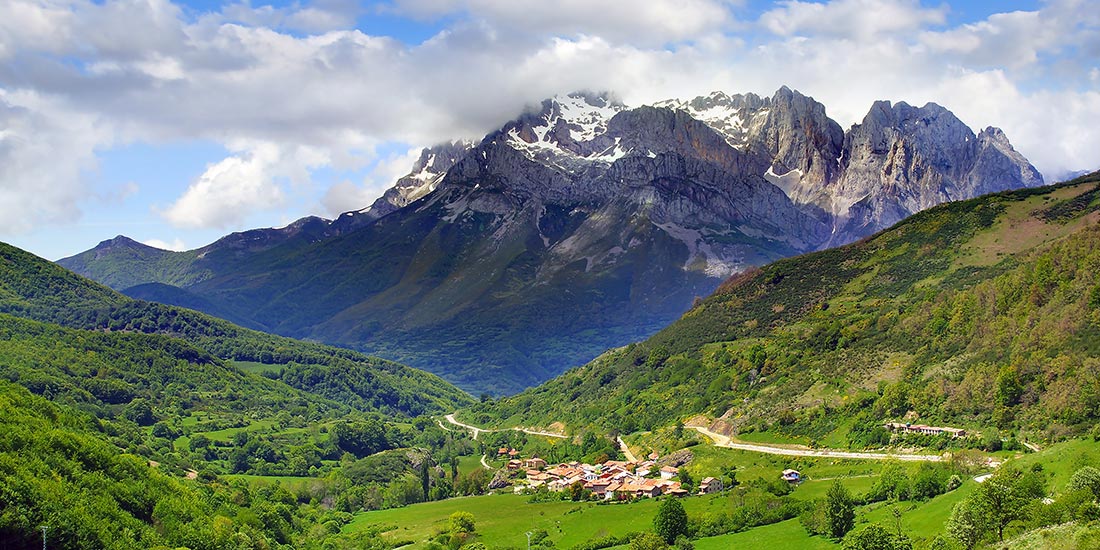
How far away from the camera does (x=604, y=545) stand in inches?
4345

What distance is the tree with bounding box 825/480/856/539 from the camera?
307 feet

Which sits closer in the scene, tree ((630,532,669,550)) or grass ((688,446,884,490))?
tree ((630,532,669,550))

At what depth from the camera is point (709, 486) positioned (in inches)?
5103

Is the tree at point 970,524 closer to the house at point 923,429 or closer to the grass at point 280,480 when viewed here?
the house at point 923,429

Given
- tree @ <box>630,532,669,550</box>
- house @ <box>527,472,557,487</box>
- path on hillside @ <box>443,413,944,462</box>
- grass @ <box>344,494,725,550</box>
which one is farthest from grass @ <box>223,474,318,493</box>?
tree @ <box>630,532,669,550</box>

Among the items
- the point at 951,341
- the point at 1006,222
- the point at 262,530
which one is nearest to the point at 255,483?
the point at 262,530

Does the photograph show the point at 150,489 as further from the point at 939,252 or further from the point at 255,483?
the point at 939,252

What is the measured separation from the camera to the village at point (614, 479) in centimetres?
13250

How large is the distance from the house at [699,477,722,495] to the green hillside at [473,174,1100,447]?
21.3 meters

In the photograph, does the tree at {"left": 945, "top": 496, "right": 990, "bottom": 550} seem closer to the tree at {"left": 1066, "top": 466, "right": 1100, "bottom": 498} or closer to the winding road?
the tree at {"left": 1066, "top": 466, "right": 1100, "bottom": 498}

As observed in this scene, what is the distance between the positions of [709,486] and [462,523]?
34.1 meters

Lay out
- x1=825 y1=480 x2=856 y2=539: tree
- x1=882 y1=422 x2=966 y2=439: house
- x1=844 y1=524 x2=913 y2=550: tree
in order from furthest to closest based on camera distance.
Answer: x1=882 y1=422 x2=966 y2=439: house, x1=825 y1=480 x2=856 y2=539: tree, x1=844 y1=524 x2=913 y2=550: tree

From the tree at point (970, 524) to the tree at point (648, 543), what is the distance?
33.4 meters

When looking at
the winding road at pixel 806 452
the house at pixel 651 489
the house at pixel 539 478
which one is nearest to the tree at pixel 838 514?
the winding road at pixel 806 452
